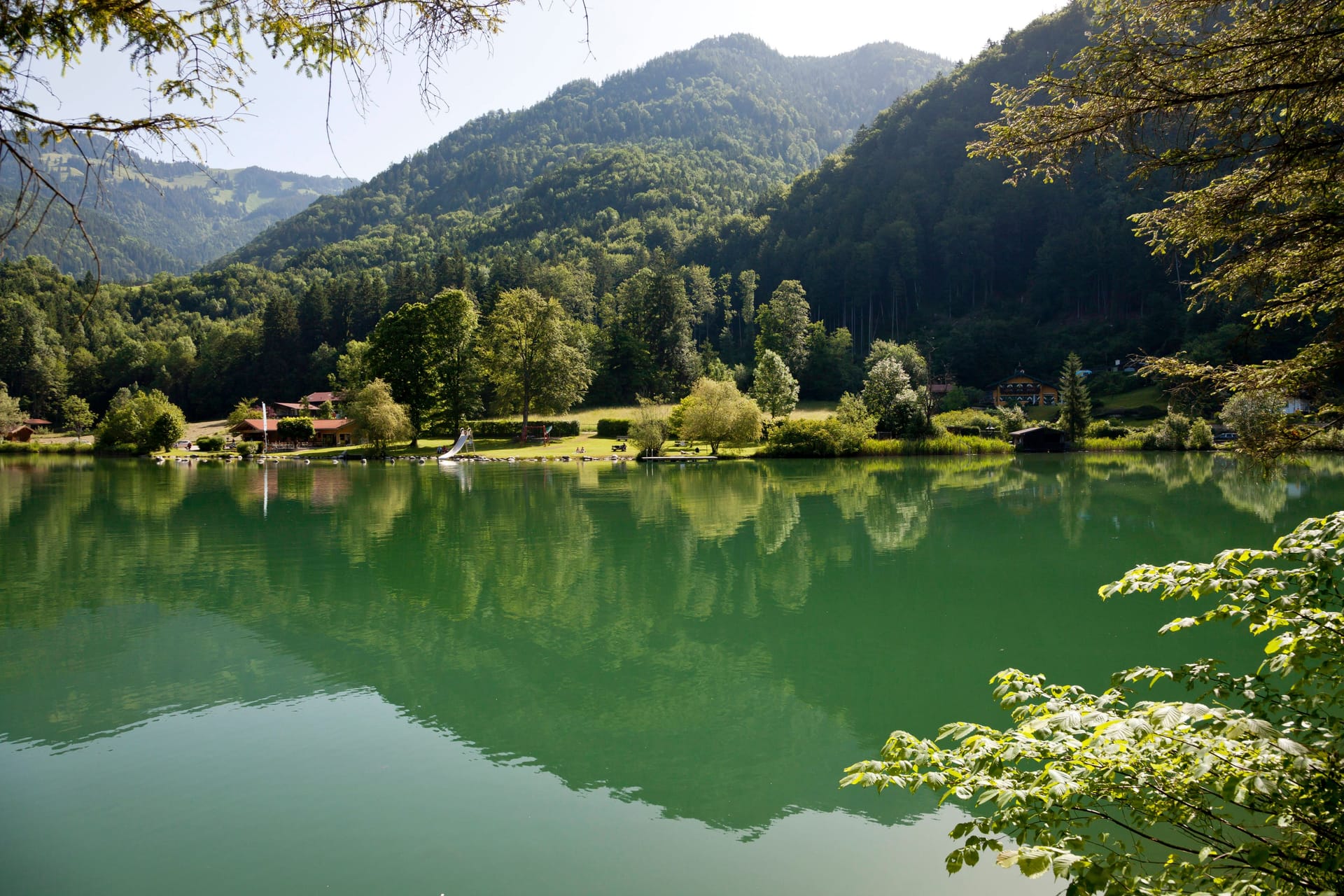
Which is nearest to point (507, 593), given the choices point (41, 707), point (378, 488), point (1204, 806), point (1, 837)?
point (41, 707)

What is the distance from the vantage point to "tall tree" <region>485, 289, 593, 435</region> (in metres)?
64.4

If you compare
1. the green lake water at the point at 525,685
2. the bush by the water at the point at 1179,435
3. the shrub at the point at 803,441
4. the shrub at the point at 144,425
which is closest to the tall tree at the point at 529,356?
the shrub at the point at 803,441

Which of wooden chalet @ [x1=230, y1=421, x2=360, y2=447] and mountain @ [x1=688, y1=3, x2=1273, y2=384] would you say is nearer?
wooden chalet @ [x1=230, y1=421, x2=360, y2=447]

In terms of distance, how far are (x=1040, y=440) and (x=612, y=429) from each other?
34233 millimetres

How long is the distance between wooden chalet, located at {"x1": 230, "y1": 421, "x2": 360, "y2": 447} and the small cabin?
54673 mm

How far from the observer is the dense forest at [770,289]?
85812 millimetres

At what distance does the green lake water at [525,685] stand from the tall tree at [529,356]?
135 feet

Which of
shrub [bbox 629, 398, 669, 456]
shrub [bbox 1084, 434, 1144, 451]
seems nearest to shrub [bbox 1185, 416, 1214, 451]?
shrub [bbox 1084, 434, 1144, 451]

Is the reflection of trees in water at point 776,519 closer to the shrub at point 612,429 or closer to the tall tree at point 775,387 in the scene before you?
the tall tree at point 775,387

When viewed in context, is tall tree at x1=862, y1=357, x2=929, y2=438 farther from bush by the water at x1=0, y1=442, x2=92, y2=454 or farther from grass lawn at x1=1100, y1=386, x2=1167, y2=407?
bush by the water at x1=0, y1=442, x2=92, y2=454

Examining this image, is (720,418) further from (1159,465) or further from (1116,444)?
(1116,444)

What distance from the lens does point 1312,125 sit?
237 inches

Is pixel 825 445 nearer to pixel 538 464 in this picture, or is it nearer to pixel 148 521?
pixel 538 464

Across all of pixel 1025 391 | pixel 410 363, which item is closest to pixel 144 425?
pixel 410 363
